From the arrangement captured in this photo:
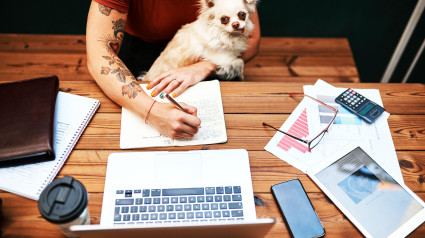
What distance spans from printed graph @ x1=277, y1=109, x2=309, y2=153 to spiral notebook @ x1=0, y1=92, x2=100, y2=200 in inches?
26.1

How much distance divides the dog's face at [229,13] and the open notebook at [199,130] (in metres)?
0.25

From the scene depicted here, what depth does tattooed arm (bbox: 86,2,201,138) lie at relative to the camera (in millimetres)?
957

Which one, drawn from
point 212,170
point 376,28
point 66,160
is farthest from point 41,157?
point 376,28

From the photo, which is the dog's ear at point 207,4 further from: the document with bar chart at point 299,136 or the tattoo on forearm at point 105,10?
the document with bar chart at point 299,136

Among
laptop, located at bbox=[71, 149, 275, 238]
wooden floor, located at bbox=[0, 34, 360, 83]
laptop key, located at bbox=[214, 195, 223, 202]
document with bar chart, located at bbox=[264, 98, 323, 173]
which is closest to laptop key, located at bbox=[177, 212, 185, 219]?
laptop, located at bbox=[71, 149, 275, 238]

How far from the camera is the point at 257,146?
3.16 feet

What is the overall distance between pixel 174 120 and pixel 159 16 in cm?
62

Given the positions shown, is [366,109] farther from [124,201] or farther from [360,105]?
[124,201]

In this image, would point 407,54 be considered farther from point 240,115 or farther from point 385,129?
point 240,115

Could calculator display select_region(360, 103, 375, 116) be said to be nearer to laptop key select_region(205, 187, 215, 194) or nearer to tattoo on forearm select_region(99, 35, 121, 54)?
laptop key select_region(205, 187, 215, 194)

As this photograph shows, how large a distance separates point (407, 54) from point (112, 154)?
205 centimetres

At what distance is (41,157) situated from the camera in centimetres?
86

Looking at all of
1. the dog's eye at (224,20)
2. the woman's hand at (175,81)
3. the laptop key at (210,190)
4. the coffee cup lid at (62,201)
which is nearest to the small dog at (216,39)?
the dog's eye at (224,20)

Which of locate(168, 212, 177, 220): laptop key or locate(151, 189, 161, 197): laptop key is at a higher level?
locate(151, 189, 161, 197): laptop key
